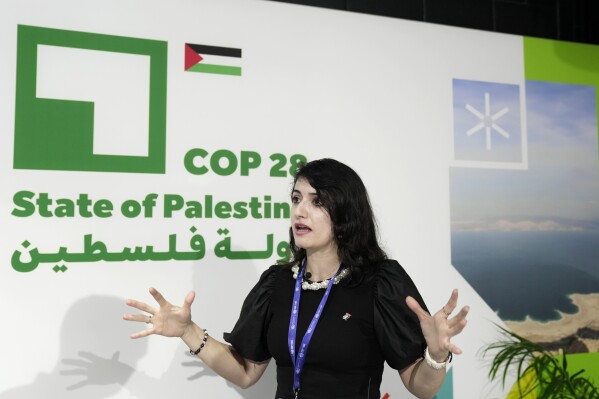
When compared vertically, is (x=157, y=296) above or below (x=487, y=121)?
below

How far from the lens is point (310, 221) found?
1.73 m

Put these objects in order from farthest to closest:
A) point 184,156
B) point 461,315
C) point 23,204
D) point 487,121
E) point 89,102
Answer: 1. point 487,121
2. point 184,156
3. point 89,102
4. point 23,204
5. point 461,315

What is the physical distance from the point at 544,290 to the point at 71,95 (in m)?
2.58

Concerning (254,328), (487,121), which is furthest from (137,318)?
(487,121)

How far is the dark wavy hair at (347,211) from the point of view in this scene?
68.9 inches

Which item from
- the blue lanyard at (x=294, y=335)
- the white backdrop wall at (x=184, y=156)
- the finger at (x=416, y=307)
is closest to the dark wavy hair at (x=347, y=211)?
the blue lanyard at (x=294, y=335)

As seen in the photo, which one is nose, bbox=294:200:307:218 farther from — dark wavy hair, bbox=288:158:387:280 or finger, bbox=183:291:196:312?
finger, bbox=183:291:196:312

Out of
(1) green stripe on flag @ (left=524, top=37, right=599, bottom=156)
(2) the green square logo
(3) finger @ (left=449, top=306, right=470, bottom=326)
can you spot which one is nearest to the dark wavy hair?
(3) finger @ (left=449, top=306, right=470, bottom=326)

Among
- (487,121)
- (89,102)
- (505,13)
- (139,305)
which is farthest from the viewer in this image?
(505,13)

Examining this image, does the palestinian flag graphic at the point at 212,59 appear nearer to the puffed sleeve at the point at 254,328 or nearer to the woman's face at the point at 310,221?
the woman's face at the point at 310,221

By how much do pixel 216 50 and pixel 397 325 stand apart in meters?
1.52

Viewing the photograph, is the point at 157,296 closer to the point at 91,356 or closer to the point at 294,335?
the point at 294,335

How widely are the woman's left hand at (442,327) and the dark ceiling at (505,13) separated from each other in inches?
71.4

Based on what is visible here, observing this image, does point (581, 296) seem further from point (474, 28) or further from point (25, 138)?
point (25, 138)
